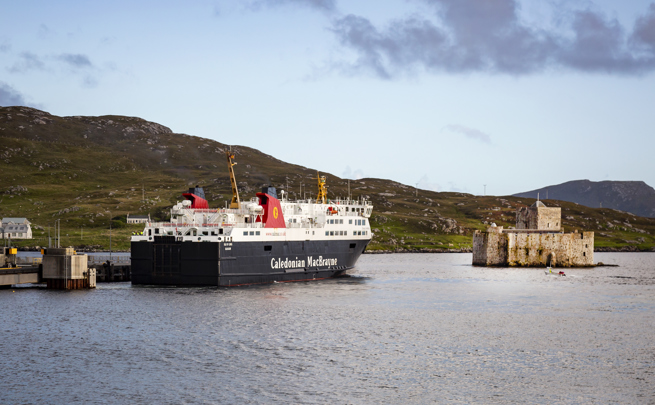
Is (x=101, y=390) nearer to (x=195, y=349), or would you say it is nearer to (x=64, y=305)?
(x=195, y=349)

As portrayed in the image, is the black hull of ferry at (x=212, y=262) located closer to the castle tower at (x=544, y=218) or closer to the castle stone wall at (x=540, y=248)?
the castle stone wall at (x=540, y=248)

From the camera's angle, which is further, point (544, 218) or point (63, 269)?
point (544, 218)

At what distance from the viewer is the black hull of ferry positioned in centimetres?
7312

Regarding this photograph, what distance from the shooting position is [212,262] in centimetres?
7288

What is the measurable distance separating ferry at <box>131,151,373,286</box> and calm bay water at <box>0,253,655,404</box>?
103 inches

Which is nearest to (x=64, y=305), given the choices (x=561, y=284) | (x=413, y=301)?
(x=413, y=301)

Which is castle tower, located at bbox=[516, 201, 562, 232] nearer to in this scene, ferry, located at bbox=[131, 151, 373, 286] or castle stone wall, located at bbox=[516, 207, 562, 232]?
castle stone wall, located at bbox=[516, 207, 562, 232]

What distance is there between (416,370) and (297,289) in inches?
1473

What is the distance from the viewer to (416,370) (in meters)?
40.5

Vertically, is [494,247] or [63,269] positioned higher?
[494,247]

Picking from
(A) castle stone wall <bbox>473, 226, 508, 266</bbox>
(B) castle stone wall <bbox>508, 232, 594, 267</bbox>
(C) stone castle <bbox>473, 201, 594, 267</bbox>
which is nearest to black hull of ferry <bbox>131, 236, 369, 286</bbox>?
(A) castle stone wall <bbox>473, 226, 508, 266</bbox>

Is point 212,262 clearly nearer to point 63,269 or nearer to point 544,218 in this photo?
point 63,269

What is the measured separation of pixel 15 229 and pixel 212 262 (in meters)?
129

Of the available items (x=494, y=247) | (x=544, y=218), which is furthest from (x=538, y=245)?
(x=494, y=247)
